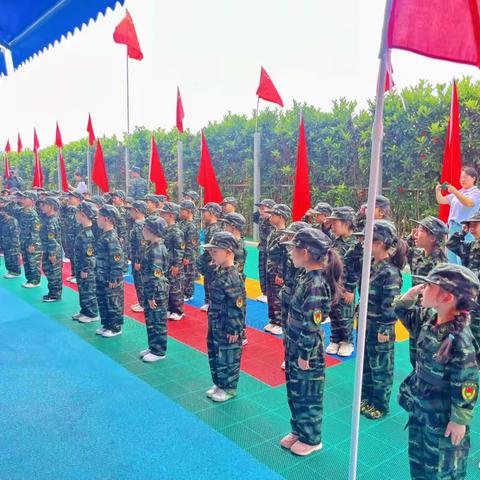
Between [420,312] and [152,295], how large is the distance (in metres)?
3.35

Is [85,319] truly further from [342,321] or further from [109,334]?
[342,321]

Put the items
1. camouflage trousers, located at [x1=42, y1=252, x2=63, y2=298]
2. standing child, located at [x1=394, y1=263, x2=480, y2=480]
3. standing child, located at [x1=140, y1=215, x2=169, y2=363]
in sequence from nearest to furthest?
1. standing child, located at [x1=394, y1=263, x2=480, y2=480]
2. standing child, located at [x1=140, y1=215, x2=169, y2=363]
3. camouflage trousers, located at [x1=42, y1=252, x2=63, y2=298]

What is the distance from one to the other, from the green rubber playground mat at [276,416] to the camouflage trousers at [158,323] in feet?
0.68

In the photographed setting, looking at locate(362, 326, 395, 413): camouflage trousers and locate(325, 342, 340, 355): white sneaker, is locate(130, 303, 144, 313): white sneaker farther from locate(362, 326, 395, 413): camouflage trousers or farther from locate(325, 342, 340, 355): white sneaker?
locate(362, 326, 395, 413): camouflage trousers

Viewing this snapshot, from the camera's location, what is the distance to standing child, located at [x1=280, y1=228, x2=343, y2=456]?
3.81 metres

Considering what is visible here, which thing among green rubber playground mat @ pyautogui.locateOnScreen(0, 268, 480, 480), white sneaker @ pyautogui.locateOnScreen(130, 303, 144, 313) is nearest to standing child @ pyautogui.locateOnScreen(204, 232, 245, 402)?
green rubber playground mat @ pyautogui.locateOnScreen(0, 268, 480, 480)

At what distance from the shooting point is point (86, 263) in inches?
280

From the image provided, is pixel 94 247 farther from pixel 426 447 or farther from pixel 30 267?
pixel 426 447

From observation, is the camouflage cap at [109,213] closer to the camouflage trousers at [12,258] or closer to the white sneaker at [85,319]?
the white sneaker at [85,319]

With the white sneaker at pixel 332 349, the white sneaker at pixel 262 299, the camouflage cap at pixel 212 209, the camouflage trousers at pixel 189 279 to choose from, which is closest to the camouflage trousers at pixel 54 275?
the camouflage trousers at pixel 189 279

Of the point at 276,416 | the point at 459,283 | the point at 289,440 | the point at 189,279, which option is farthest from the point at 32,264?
the point at 459,283

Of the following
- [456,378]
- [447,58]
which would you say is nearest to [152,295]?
[456,378]

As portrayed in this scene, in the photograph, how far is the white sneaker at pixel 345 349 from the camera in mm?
5988

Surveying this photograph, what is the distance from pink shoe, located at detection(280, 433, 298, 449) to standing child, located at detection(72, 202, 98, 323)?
422cm
